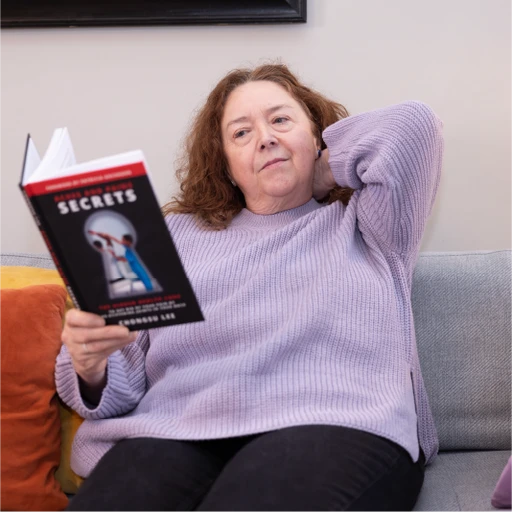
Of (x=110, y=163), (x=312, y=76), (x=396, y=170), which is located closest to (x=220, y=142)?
(x=312, y=76)

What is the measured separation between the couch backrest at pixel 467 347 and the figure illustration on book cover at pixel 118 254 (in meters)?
0.80

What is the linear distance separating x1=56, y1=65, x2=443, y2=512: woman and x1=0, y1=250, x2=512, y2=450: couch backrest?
0.44 ft

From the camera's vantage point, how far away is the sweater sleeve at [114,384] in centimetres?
138

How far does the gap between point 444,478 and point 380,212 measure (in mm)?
529

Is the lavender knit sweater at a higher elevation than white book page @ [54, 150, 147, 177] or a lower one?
lower

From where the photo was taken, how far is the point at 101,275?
1051mm

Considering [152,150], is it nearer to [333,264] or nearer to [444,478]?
[333,264]

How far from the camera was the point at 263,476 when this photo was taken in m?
1.10

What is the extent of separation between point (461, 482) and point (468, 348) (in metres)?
0.30

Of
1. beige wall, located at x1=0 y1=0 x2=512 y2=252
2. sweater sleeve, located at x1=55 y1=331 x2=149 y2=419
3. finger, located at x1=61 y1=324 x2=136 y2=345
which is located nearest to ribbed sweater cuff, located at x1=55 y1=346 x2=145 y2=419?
sweater sleeve, located at x1=55 y1=331 x2=149 y2=419

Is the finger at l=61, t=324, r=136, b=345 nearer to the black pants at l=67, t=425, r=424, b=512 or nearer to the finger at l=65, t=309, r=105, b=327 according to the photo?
the finger at l=65, t=309, r=105, b=327

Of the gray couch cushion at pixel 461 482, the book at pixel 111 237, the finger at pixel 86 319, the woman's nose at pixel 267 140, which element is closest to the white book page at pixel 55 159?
the book at pixel 111 237

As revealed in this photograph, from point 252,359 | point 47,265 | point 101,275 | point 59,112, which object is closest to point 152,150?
point 59,112

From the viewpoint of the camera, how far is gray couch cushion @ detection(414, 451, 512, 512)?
1332mm
